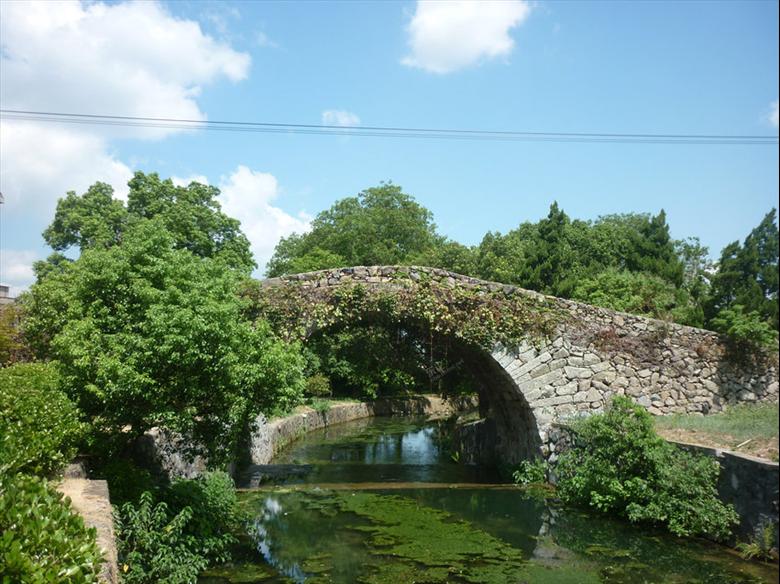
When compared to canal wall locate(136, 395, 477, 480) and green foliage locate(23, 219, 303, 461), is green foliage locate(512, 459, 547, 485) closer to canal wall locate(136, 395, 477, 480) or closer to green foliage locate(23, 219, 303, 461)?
canal wall locate(136, 395, 477, 480)

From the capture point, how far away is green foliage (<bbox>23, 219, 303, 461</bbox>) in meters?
6.66

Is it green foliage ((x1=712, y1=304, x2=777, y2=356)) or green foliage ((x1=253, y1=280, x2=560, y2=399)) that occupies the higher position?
green foliage ((x1=253, y1=280, x2=560, y2=399))

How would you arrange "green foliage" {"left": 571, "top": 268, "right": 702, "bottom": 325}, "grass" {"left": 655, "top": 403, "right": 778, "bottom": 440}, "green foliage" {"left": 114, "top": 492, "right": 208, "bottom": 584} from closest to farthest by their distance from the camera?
"green foliage" {"left": 114, "top": 492, "right": 208, "bottom": 584}, "grass" {"left": 655, "top": 403, "right": 778, "bottom": 440}, "green foliage" {"left": 571, "top": 268, "right": 702, "bottom": 325}

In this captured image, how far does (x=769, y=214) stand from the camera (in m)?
1.17

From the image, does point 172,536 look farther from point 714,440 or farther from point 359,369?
point 359,369

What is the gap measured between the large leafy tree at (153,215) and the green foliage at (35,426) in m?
14.7

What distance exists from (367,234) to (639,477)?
87.5 ft

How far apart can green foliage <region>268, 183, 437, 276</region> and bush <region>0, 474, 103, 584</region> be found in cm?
2773

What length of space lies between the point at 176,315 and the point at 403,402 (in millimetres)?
24692

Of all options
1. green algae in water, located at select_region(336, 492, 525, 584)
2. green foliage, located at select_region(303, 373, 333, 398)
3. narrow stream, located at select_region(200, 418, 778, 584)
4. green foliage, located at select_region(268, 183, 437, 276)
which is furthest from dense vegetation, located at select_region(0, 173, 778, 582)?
green foliage, located at select_region(268, 183, 437, 276)

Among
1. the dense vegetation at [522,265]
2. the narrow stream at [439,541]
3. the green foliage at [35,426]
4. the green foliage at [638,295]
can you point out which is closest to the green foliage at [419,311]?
the dense vegetation at [522,265]

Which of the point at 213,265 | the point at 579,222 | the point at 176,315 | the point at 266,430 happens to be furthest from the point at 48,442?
the point at 579,222

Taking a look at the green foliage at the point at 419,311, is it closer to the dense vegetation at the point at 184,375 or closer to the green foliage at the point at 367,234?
the dense vegetation at the point at 184,375

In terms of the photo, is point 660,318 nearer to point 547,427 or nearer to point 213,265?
point 547,427
